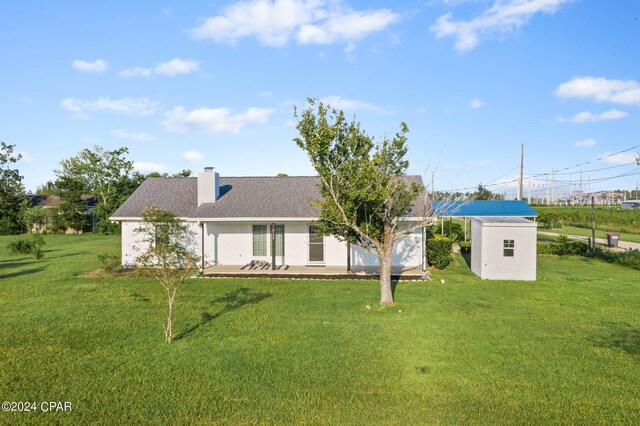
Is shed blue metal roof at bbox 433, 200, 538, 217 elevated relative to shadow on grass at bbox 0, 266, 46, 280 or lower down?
elevated

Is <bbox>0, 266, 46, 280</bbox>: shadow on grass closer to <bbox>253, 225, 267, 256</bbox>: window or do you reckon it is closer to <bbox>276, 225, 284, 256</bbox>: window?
<bbox>253, 225, 267, 256</bbox>: window

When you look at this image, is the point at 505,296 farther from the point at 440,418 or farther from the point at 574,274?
the point at 440,418

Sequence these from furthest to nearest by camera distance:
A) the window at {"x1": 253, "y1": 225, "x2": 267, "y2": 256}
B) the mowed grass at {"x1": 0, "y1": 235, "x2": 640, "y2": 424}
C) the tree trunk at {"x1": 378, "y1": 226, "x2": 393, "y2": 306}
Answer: the window at {"x1": 253, "y1": 225, "x2": 267, "y2": 256} → the tree trunk at {"x1": 378, "y1": 226, "x2": 393, "y2": 306} → the mowed grass at {"x1": 0, "y1": 235, "x2": 640, "y2": 424}

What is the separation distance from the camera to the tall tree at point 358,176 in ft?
37.1

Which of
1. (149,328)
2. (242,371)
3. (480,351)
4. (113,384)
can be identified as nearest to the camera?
(113,384)

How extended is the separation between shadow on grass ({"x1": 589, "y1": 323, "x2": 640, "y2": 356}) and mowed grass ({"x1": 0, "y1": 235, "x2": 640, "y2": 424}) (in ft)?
0.18

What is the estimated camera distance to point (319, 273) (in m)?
17.3

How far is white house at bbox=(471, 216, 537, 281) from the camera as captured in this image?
54.3ft

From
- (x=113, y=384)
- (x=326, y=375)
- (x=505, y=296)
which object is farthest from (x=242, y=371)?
(x=505, y=296)

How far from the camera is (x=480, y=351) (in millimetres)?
8125

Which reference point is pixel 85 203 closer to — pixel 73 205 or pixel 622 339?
pixel 73 205

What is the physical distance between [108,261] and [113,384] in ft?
42.9

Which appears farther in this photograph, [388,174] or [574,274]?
[574,274]

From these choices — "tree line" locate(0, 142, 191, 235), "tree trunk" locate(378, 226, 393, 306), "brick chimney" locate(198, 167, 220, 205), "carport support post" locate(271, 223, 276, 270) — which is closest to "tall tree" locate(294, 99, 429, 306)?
"tree trunk" locate(378, 226, 393, 306)
